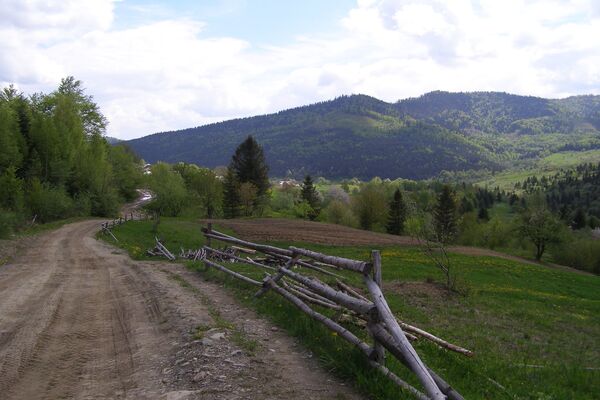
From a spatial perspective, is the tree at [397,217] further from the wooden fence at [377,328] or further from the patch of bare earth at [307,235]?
the wooden fence at [377,328]

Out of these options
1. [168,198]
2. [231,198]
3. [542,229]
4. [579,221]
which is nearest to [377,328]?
[542,229]

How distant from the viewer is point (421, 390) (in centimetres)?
600

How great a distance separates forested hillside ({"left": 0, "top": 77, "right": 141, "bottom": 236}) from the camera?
1795 inches

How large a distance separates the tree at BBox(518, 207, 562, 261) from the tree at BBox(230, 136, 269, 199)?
45504 millimetres

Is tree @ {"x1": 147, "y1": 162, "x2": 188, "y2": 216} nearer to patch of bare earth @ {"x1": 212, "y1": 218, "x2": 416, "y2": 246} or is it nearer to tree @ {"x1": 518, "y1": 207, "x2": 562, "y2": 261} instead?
patch of bare earth @ {"x1": 212, "y1": 218, "x2": 416, "y2": 246}

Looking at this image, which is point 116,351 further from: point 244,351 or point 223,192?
point 223,192

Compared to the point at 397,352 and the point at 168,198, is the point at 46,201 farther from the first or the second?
the point at 397,352

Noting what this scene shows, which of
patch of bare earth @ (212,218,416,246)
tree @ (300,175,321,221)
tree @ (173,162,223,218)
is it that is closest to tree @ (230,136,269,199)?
tree @ (173,162,223,218)

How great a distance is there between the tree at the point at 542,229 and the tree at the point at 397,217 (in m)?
20.5

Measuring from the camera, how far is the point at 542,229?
6775cm

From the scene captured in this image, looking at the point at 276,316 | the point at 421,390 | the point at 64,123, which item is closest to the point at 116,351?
the point at 276,316

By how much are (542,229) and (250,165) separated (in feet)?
167

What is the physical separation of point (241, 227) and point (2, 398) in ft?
149

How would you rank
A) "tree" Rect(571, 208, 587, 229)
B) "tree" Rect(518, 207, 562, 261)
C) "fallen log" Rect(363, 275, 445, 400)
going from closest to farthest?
"fallen log" Rect(363, 275, 445, 400)
"tree" Rect(518, 207, 562, 261)
"tree" Rect(571, 208, 587, 229)
